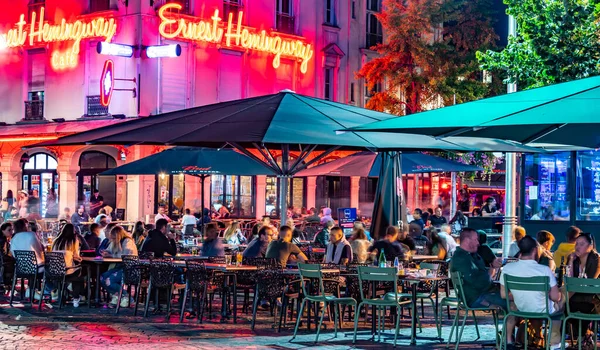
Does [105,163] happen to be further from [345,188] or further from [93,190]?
[345,188]

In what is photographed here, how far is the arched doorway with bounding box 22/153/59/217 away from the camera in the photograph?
38219 millimetres

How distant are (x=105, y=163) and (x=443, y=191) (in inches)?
768

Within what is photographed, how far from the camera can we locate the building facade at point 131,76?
35656 millimetres

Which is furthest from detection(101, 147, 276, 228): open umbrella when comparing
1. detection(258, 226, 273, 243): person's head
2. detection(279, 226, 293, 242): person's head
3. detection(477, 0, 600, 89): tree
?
detection(279, 226, 293, 242): person's head

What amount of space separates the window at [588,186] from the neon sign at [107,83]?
17.0 metres

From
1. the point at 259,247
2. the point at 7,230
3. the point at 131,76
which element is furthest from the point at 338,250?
the point at 131,76

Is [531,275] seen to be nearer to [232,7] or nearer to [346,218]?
[346,218]

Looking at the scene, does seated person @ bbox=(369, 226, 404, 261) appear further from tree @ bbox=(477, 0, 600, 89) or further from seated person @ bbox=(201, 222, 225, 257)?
tree @ bbox=(477, 0, 600, 89)

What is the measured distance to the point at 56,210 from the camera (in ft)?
122

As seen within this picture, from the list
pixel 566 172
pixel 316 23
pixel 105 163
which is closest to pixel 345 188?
pixel 316 23

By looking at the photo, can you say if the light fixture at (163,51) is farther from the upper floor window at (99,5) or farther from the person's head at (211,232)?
the person's head at (211,232)

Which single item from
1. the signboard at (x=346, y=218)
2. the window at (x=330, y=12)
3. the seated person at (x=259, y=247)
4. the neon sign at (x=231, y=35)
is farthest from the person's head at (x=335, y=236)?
the window at (x=330, y=12)

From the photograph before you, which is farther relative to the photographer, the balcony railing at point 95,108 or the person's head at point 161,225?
the balcony railing at point 95,108

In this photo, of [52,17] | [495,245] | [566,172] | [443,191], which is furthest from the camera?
[443,191]
